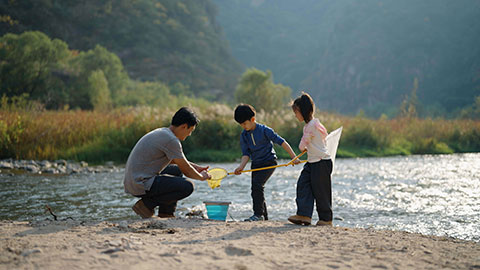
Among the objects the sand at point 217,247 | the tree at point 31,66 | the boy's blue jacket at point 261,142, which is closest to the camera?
the sand at point 217,247

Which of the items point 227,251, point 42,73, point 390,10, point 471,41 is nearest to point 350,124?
point 227,251

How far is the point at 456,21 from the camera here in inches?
2650

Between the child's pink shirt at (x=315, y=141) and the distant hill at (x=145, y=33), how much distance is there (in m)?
49.6

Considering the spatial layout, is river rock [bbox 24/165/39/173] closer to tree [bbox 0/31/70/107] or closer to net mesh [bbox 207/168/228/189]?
net mesh [bbox 207/168/228/189]

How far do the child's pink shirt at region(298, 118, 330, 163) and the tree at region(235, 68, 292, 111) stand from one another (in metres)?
18.6

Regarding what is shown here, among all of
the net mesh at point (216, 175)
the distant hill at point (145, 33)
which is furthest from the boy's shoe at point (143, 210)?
the distant hill at point (145, 33)

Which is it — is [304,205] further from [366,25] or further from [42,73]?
[366,25]

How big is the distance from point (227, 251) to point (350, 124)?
15.7 meters

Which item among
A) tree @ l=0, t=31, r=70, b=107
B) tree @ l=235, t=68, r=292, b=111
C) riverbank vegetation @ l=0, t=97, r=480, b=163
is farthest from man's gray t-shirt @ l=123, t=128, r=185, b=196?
tree @ l=0, t=31, r=70, b=107

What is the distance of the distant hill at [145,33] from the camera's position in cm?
5228

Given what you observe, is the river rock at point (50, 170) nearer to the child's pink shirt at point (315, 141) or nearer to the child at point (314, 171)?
the child at point (314, 171)

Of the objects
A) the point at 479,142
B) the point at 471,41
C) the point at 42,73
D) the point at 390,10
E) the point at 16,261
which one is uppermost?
the point at 390,10

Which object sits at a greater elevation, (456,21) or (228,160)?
(456,21)

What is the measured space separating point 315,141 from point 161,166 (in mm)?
1905
